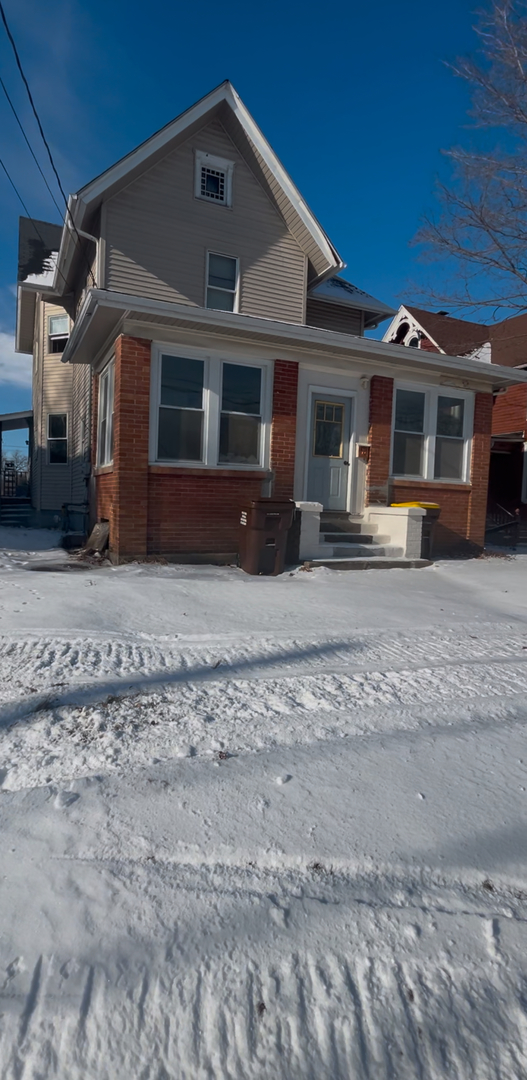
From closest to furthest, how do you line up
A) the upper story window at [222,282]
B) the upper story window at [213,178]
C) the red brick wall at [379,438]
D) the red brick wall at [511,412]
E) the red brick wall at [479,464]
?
the red brick wall at [379,438] → the red brick wall at [479,464] → the upper story window at [213,178] → the upper story window at [222,282] → the red brick wall at [511,412]

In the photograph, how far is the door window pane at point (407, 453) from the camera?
33.1 feet

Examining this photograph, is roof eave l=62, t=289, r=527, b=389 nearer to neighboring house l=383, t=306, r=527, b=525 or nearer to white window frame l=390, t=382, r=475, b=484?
white window frame l=390, t=382, r=475, b=484

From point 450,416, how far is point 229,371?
170 inches

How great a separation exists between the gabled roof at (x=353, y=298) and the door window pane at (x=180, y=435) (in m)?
6.34

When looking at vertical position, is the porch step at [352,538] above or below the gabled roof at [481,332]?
below

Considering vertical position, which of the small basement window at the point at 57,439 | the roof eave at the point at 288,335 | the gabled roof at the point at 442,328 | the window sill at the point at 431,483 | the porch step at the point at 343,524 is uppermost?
the gabled roof at the point at 442,328

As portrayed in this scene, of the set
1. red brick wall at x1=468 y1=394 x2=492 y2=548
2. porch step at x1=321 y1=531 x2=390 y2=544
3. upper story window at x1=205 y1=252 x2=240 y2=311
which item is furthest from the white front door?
upper story window at x1=205 y1=252 x2=240 y2=311

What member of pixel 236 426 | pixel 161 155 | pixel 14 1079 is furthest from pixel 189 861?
pixel 161 155

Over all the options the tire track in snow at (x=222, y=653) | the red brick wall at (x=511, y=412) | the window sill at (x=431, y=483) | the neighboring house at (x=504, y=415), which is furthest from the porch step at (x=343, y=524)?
the red brick wall at (x=511, y=412)

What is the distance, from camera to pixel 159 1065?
4.35ft

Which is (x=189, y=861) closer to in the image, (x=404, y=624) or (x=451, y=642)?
(x=451, y=642)

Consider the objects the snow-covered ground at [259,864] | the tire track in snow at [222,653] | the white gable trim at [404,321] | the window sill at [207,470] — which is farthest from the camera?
the white gable trim at [404,321]

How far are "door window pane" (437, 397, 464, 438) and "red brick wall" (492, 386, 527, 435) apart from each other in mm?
8831

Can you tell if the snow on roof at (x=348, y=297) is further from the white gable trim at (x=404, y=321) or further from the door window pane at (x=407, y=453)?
the white gable trim at (x=404, y=321)
